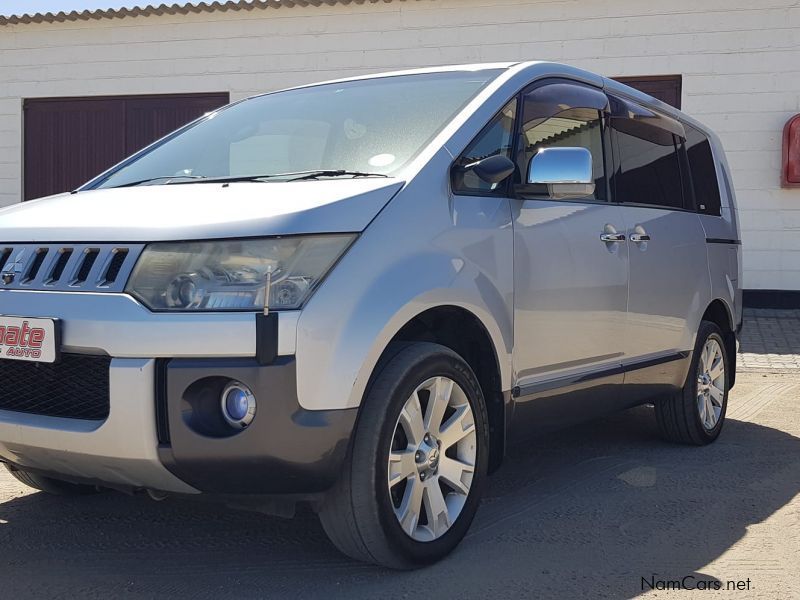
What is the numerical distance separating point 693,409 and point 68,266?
11.6ft

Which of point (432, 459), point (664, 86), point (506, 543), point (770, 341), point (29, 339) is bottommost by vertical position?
point (506, 543)

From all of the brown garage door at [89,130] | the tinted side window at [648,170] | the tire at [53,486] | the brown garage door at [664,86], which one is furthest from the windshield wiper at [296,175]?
the brown garage door at [89,130]

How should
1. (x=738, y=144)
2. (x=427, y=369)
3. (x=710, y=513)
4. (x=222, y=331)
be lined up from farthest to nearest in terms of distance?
1. (x=738, y=144)
2. (x=710, y=513)
3. (x=427, y=369)
4. (x=222, y=331)

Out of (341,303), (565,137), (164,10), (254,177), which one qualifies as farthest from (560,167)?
(164,10)

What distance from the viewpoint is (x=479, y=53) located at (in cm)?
1274

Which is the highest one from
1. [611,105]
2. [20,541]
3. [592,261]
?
[611,105]

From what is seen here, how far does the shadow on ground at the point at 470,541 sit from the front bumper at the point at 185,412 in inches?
18.2

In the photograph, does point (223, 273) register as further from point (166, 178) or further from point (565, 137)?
point (565, 137)

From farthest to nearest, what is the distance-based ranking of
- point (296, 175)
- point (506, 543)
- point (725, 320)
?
point (725, 320) → point (506, 543) → point (296, 175)

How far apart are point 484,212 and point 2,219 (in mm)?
1663

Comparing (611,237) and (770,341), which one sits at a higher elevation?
(611,237)

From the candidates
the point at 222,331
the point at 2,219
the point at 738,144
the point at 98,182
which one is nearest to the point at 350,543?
the point at 222,331

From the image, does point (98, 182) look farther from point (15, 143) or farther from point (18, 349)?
point (15, 143)

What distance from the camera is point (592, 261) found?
13.3ft
